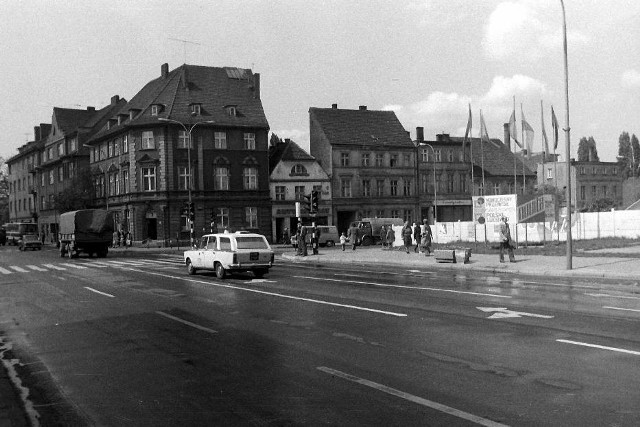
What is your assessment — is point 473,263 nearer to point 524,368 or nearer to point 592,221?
point 592,221

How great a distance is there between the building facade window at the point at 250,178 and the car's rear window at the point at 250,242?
43747 millimetres

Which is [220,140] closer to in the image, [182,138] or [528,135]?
[182,138]

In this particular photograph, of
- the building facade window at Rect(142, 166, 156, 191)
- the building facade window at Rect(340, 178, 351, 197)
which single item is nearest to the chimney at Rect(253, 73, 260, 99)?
the building facade window at Rect(340, 178, 351, 197)

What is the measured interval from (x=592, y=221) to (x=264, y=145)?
35096 millimetres

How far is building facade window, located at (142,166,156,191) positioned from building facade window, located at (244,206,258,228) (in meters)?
9.19

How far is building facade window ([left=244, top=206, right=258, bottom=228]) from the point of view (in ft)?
215

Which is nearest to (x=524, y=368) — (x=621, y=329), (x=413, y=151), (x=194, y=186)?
(x=621, y=329)

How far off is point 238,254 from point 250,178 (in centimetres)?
4496

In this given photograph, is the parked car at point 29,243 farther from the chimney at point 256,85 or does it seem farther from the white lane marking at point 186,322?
the white lane marking at point 186,322

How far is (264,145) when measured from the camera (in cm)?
6750

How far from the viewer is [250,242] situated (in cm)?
2269

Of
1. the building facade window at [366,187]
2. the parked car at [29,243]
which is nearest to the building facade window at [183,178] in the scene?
the parked car at [29,243]

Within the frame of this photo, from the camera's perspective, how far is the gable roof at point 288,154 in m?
69.2

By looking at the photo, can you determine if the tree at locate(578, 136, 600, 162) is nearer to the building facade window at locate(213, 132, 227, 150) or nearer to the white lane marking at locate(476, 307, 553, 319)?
the building facade window at locate(213, 132, 227, 150)
